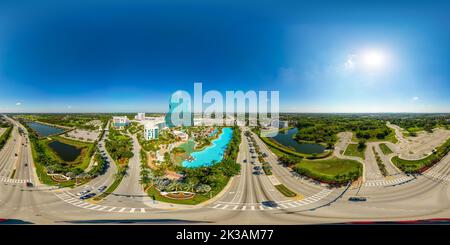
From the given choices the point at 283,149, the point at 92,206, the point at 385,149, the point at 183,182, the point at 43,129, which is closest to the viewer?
the point at 92,206

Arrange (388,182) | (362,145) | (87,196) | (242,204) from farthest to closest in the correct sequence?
(362,145), (388,182), (87,196), (242,204)

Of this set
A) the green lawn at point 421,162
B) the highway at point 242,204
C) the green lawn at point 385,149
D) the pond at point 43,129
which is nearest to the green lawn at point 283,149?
the green lawn at point 385,149

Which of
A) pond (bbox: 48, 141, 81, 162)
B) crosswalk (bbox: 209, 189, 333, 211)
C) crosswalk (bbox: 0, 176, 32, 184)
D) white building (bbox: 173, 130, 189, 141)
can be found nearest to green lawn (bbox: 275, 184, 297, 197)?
crosswalk (bbox: 209, 189, 333, 211)

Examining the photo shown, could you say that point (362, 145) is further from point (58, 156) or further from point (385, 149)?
point (58, 156)

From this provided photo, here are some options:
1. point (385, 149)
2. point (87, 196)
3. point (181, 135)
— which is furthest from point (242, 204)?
point (181, 135)
